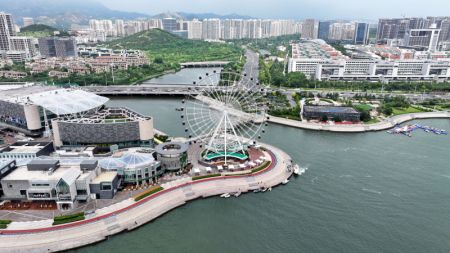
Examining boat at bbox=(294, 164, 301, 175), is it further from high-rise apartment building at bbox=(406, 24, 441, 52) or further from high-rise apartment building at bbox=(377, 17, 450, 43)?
high-rise apartment building at bbox=(377, 17, 450, 43)

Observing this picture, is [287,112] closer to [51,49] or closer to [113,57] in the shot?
[113,57]

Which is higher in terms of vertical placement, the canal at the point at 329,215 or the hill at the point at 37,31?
the hill at the point at 37,31

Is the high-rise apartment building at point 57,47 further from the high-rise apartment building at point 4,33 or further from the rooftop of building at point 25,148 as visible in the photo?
the rooftop of building at point 25,148

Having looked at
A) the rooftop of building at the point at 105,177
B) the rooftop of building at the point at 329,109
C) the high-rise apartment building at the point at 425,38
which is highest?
the high-rise apartment building at the point at 425,38

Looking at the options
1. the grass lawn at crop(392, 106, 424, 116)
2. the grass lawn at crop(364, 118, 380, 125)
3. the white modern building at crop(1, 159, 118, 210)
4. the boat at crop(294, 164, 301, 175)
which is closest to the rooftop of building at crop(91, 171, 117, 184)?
the white modern building at crop(1, 159, 118, 210)

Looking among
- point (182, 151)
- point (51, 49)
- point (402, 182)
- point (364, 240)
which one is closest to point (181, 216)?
point (182, 151)

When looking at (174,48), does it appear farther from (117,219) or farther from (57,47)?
(117,219)

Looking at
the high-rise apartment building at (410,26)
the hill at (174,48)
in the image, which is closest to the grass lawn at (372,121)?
the hill at (174,48)

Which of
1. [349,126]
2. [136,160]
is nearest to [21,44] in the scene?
[136,160]
